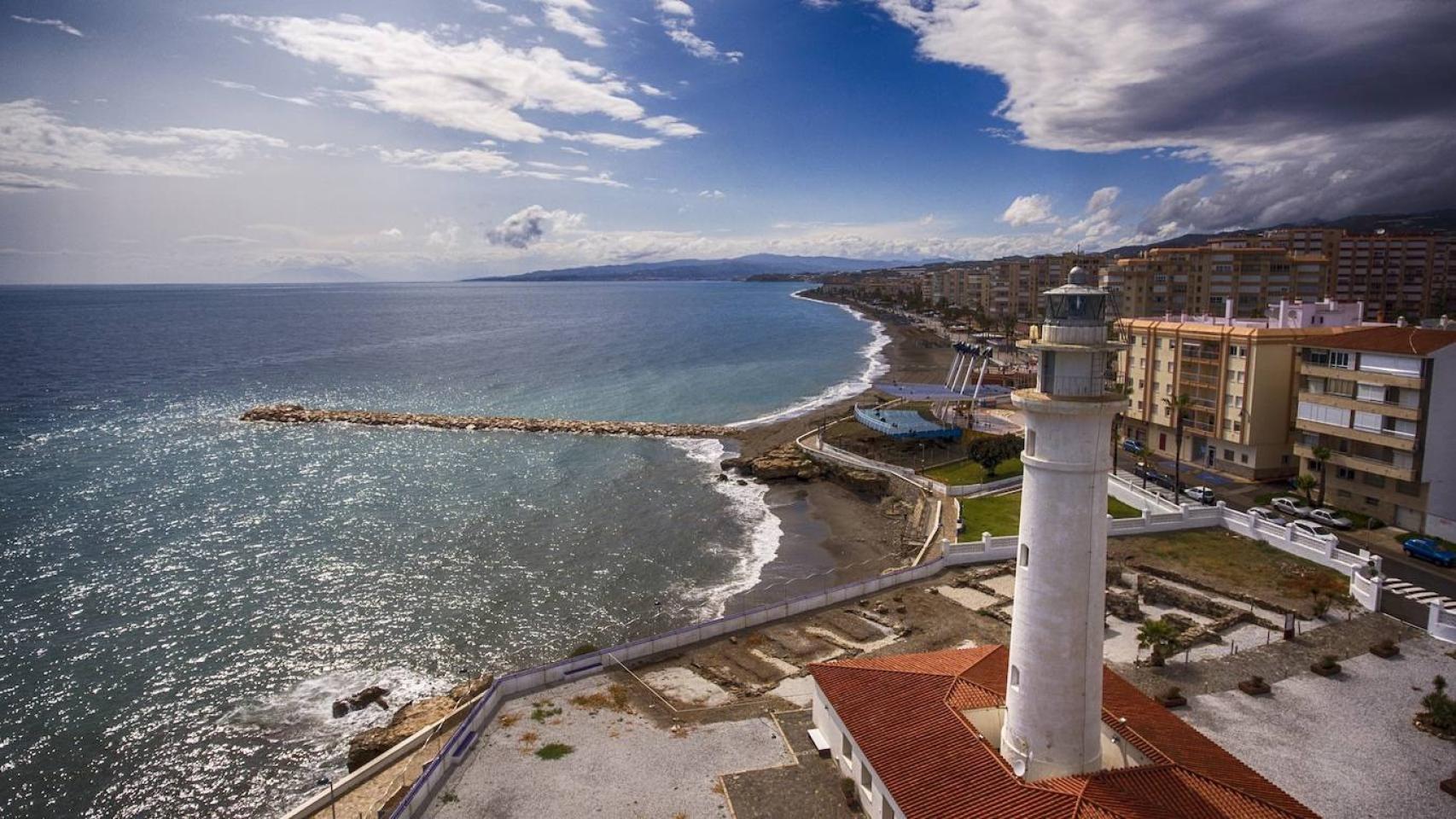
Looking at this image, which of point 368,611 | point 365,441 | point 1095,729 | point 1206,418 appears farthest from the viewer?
point 365,441

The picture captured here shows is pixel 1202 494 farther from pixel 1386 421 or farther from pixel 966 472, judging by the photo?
pixel 966 472

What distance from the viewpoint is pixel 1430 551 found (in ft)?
103

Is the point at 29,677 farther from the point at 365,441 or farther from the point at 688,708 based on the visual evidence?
the point at 365,441

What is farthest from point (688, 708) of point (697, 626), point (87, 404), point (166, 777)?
point (87, 404)

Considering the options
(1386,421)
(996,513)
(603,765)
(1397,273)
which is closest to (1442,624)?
(1386,421)

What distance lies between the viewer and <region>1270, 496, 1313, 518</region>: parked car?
123 feet

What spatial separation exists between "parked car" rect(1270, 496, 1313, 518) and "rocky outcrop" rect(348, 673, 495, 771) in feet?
121

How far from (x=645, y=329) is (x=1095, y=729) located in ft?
569

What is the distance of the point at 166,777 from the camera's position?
24.5 metres

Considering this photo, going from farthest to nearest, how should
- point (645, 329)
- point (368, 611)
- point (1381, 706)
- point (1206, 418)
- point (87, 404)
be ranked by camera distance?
point (645, 329)
point (87, 404)
point (1206, 418)
point (368, 611)
point (1381, 706)

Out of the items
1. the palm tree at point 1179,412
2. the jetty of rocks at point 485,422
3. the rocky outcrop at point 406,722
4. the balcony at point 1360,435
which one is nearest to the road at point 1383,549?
the palm tree at point 1179,412

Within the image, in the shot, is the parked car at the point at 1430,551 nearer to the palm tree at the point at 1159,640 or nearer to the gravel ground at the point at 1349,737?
the gravel ground at the point at 1349,737

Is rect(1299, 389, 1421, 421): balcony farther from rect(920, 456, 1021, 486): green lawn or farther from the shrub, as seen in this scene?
the shrub

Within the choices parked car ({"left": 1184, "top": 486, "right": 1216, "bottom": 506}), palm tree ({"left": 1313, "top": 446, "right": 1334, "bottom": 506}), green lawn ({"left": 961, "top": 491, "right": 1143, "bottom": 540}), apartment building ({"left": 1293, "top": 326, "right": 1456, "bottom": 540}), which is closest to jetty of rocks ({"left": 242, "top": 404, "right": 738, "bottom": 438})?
green lawn ({"left": 961, "top": 491, "right": 1143, "bottom": 540})
